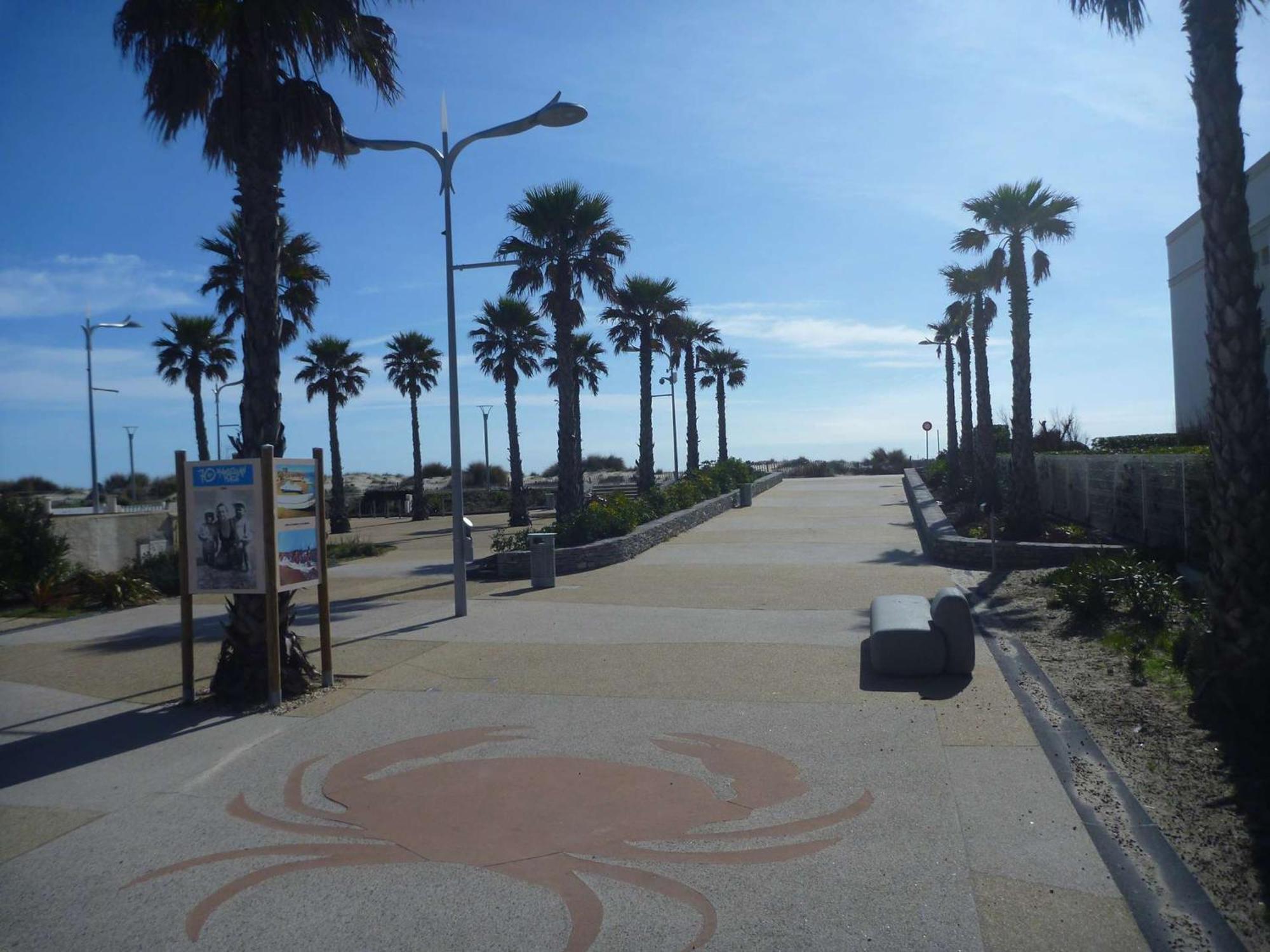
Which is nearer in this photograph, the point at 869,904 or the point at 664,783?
the point at 869,904

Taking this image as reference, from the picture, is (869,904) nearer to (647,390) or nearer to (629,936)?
(629,936)

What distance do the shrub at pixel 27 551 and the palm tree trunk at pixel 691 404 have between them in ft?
93.9

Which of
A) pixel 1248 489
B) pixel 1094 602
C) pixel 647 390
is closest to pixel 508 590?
pixel 1094 602

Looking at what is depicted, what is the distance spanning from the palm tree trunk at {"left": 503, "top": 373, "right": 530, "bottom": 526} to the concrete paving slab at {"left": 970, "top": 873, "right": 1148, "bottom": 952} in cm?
3169

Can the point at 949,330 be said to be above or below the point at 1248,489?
above

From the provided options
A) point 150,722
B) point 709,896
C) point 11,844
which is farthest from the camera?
point 150,722

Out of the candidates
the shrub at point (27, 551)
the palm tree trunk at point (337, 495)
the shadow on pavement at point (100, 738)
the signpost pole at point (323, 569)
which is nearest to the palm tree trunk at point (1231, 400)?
the signpost pole at point (323, 569)

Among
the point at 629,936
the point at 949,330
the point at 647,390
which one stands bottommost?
the point at 629,936

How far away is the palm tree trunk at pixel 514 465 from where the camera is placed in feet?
121

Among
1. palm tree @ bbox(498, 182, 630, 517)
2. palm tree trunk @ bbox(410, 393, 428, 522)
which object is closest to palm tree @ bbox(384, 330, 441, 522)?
palm tree trunk @ bbox(410, 393, 428, 522)

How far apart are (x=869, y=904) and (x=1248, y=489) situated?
490 cm

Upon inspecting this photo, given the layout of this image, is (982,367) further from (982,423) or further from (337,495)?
(337,495)

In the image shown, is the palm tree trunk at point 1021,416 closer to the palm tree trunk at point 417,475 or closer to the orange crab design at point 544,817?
the orange crab design at point 544,817

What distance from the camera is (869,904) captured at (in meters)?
4.59
